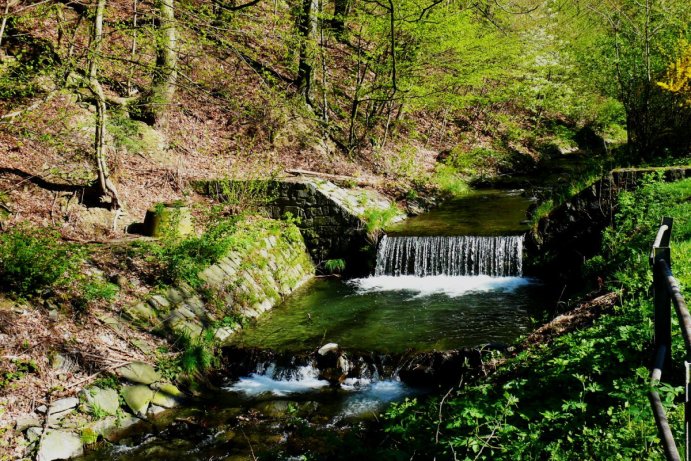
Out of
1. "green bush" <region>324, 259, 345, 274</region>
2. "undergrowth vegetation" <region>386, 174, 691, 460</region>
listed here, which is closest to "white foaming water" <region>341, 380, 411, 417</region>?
"undergrowth vegetation" <region>386, 174, 691, 460</region>

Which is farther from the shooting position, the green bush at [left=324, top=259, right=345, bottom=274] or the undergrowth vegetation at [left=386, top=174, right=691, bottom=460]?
the green bush at [left=324, top=259, right=345, bottom=274]

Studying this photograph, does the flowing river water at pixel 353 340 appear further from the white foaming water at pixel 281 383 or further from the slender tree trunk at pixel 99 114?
the slender tree trunk at pixel 99 114

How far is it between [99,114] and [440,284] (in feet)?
22.2

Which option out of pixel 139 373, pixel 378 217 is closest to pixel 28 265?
pixel 139 373

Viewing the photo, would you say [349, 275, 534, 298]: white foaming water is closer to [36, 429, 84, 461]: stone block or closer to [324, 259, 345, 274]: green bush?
[324, 259, 345, 274]: green bush

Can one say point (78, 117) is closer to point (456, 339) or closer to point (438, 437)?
point (456, 339)

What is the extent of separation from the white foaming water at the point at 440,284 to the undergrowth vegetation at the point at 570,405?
4.22 metres

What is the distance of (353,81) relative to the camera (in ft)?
53.3

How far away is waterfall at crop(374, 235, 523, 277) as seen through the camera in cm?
996

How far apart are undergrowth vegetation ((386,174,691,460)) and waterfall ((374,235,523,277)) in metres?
4.86

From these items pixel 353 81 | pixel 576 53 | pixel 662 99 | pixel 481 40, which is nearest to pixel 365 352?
pixel 662 99

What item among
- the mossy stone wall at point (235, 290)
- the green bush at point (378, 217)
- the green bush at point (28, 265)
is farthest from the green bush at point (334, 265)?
the green bush at point (28, 265)

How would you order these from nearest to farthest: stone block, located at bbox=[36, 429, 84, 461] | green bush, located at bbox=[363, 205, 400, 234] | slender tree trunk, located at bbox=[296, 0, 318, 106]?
stone block, located at bbox=[36, 429, 84, 461], green bush, located at bbox=[363, 205, 400, 234], slender tree trunk, located at bbox=[296, 0, 318, 106]

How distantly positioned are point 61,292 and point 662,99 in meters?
10.9
